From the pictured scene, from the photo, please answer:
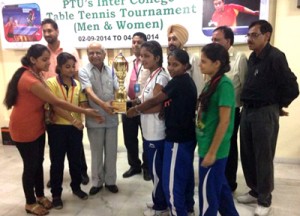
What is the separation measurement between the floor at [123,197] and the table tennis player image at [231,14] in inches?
66.3

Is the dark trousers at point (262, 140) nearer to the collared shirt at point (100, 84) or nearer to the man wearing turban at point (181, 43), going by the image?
the man wearing turban at point (181, 43)

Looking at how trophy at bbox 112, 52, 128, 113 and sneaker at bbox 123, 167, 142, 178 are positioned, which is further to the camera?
sneaker at bbox 123, 167, 142, 178

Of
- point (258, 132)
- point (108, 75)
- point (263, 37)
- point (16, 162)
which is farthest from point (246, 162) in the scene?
point (16, 162)

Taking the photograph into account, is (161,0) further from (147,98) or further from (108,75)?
(147,98)

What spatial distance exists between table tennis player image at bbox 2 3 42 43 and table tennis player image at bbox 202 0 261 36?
2278mm

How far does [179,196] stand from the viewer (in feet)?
6.51

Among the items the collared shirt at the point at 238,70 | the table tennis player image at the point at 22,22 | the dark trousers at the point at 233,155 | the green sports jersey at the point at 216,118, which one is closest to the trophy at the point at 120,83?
the green sports jersey at the point at 216,118

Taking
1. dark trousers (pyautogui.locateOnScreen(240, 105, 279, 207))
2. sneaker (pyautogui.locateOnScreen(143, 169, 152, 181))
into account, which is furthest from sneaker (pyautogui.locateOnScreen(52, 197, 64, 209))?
dark trousers (pyautogui.locateOnScreen(240, 105, 279, 207))

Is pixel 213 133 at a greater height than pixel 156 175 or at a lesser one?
greater

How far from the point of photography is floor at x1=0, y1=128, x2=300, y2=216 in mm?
2506

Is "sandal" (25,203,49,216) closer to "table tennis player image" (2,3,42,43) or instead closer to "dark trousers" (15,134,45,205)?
"dark trousers" (15,134,45,205)

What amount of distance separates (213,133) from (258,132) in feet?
2.22

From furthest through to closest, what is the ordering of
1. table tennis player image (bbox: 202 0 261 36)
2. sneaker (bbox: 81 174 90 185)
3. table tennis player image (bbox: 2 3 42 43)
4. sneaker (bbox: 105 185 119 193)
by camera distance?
table tennis player image (bbox: 2 3 42 43) < table tennis player image (bbox: 202 0 261 36) < sneaker (bbox: 81 174 90 185) < sneaker (bbox: 105 185 119 193)

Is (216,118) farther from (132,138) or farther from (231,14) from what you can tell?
(231,14)
